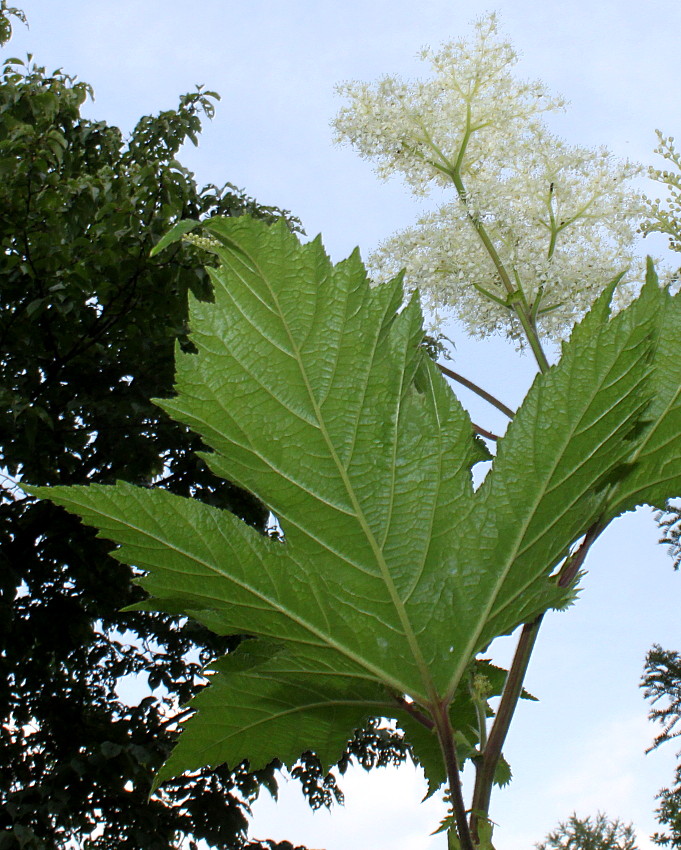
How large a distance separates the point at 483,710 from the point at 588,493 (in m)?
0.22

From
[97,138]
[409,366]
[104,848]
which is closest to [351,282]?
[409,366]

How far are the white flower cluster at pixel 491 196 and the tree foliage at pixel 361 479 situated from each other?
31.3 inches

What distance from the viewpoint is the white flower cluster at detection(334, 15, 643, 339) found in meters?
1.48

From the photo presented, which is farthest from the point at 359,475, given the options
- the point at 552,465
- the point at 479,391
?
the point at 479,391

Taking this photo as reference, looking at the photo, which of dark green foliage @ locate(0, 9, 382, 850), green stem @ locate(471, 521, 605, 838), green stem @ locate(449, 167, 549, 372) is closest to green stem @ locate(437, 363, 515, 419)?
green stem @ locate(449, 167, 549, 372)

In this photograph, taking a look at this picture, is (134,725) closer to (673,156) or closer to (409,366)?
(673,156)

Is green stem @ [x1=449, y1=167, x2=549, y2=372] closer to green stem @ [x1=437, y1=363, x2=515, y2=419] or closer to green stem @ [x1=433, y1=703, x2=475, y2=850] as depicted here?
green stem @ [x1=437, y1=363, x2=515, y2=419]

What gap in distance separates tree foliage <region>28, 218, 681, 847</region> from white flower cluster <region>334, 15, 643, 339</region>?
0.79 meters

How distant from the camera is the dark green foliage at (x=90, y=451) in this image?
4.22 meters

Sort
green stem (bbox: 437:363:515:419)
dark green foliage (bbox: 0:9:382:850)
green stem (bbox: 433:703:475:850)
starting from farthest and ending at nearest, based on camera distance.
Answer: dark green foliage (bbox: 0:9:382:850) < green stem (bbox: 437:363:515:419) < green stem (bbox: 433:703:475:850)

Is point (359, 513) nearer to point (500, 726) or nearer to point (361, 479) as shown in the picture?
point (361, 479)

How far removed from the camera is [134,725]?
453cm

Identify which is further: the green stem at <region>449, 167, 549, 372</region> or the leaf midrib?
the green stem at <region>449, 167, 549, 372</region>

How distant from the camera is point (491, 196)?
56.9 inches
